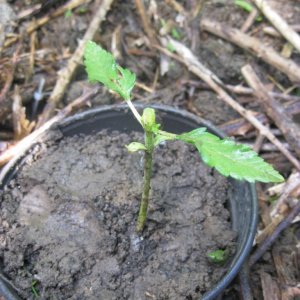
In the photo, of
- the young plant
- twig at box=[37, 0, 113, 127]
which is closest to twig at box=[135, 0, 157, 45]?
twig at box=[37, 0, 113, 127]

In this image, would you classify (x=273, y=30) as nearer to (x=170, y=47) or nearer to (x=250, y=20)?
(x=250, y=20)

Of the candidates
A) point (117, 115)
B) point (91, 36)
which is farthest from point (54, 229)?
point (91, 36)

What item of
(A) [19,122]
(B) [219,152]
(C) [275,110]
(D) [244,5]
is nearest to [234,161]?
(B) [219,152]

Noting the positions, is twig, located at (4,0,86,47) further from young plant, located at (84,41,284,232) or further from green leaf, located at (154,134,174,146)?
green leaf, located at (154,134,174,146)

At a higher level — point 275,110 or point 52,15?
point 52,15

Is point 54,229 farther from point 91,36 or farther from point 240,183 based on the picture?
point 91,36
